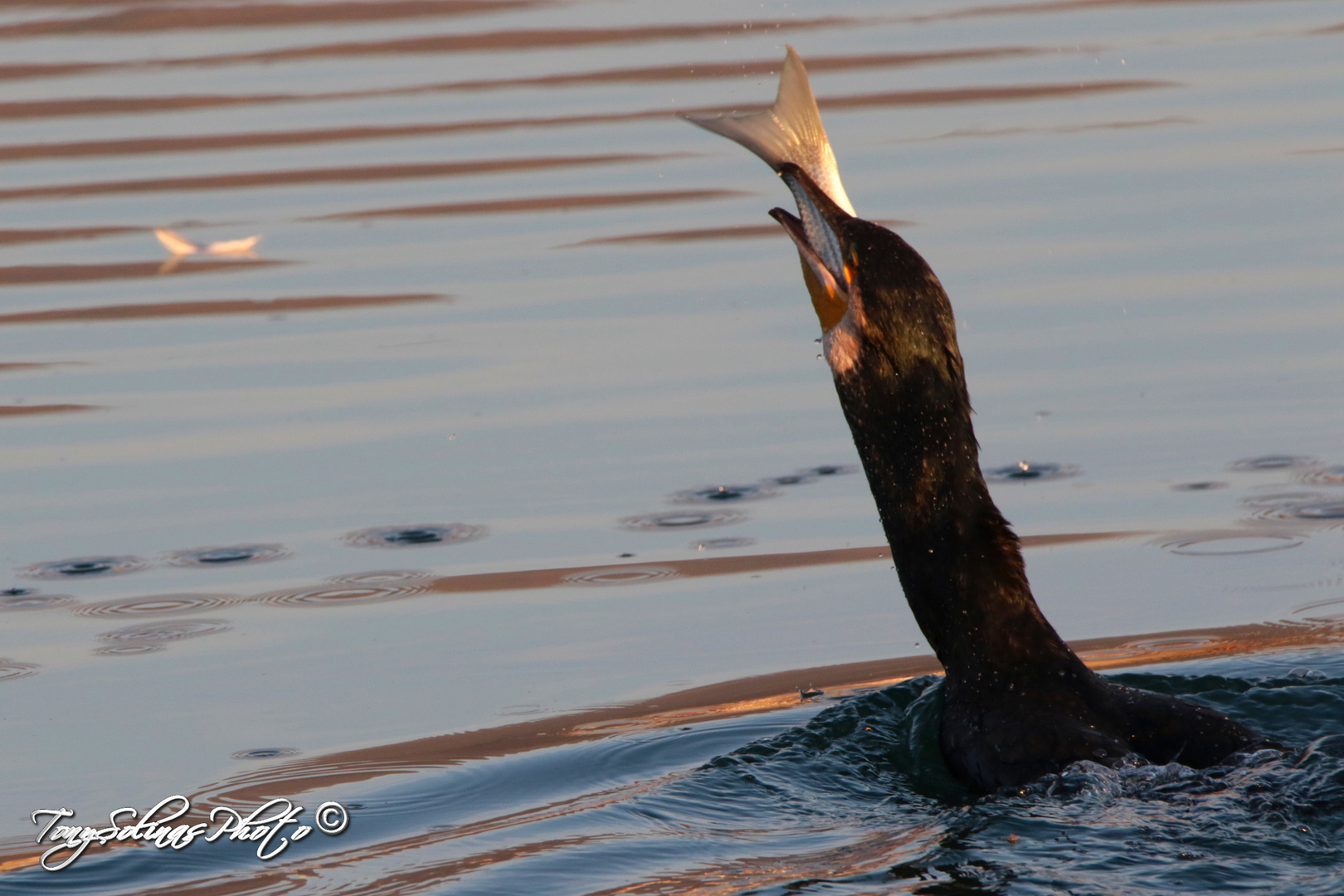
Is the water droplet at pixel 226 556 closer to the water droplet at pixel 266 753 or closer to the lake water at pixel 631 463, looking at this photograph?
the lake water at pixel 631 463

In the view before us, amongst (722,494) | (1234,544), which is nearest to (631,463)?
(722,494)

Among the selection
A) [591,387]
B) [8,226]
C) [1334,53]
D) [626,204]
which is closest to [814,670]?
[591,387]

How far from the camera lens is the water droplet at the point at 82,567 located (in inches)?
266

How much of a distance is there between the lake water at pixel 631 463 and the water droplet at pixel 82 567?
0.10ft

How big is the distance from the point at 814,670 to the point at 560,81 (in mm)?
8510

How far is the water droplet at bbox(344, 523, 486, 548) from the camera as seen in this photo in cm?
698

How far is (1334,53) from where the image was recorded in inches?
506

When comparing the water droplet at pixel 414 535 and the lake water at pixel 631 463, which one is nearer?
the lake water at pixel 631 463

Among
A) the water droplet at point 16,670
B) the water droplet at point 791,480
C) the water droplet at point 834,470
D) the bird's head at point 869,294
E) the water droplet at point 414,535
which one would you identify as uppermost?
the bird's head at point 869,294

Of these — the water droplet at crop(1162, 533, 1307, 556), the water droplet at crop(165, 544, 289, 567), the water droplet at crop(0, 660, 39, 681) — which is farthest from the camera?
the water droplet at crop(165, 544, 289, 567)

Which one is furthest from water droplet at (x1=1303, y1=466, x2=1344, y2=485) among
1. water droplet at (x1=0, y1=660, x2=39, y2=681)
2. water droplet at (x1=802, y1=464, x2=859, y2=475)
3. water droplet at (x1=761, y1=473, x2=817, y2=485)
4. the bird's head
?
water droplet at (x1=0, y1=660, x2=39, y2=681)

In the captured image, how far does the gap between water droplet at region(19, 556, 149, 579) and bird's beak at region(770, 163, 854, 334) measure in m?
2.88

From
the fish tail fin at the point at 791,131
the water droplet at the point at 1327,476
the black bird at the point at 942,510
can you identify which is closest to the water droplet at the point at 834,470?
the water droplet at the point at 1327,476

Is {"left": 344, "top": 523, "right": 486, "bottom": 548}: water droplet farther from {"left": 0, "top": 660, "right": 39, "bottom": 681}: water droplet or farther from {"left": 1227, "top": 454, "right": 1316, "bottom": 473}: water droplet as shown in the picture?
{"left": 1227, "top": 454, "right": 1316, "bottom": 473}: water droplet
